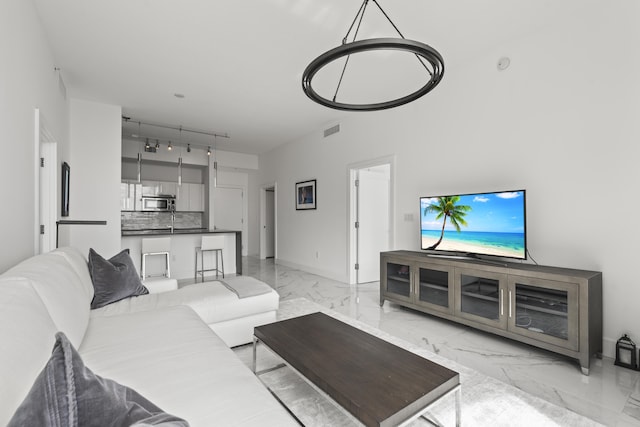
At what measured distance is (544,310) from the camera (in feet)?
7.72

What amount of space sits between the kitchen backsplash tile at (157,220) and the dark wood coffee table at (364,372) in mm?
6353

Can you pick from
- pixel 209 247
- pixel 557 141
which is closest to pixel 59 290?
pixel 557 141

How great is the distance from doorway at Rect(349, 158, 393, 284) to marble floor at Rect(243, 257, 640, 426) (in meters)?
1.06

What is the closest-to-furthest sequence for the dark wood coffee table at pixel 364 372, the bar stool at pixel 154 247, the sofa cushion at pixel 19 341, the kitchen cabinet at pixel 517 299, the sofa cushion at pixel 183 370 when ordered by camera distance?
the sofa cushion at pixel 19 341
the sofa cushion at pixel 183 370
the dark wood coffee table at pixel 364 372
the kitchen cabinet at pixel 517 299
the bar stool at pixel 154 247

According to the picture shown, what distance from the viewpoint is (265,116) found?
4.96 meters

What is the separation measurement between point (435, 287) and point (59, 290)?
3.03m

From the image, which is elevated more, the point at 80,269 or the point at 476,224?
the point at 476,224

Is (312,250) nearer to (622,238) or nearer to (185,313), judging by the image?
(185,313)

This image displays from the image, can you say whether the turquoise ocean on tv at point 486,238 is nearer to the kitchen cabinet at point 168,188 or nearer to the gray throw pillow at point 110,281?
the gray throw pillow at point 110,281

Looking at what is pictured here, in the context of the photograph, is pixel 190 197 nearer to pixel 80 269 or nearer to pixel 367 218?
pixel 367 218

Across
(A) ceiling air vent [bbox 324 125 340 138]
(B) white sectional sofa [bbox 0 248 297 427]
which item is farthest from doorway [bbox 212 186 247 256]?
(B) white sectional sofa [bbox 0 248 297 427]

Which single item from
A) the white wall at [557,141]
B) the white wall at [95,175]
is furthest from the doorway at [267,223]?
the white wall at [557,141]

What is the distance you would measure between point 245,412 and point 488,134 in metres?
3.30

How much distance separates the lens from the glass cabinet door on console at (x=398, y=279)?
3.42 metres
